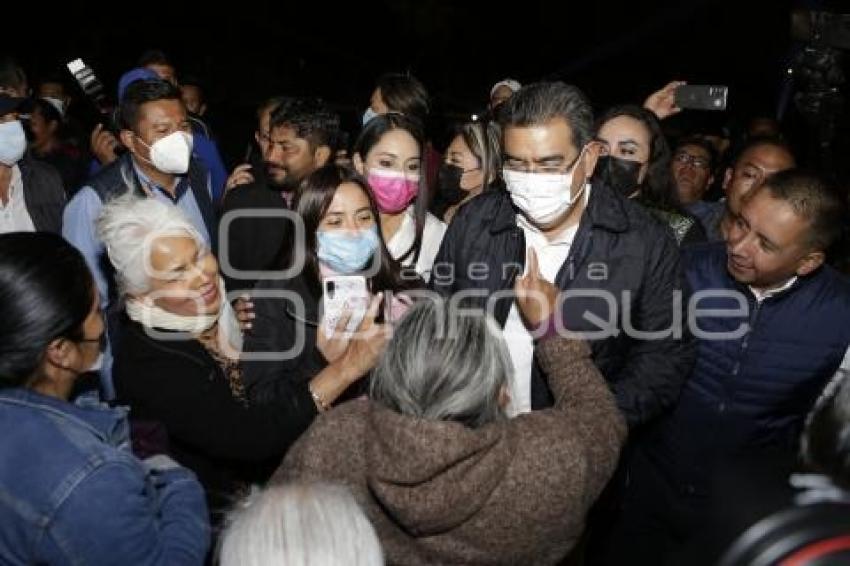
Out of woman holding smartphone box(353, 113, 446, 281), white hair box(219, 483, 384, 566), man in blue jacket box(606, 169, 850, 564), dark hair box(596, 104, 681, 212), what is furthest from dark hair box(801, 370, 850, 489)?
dark hair box(596, 104, 681, 212)

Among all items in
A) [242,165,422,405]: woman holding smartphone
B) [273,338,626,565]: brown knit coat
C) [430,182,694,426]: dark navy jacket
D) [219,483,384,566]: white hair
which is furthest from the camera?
[430,182,694,426]: dark navy jacket

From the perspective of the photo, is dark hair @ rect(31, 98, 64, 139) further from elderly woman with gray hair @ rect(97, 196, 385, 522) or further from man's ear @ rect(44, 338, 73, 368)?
man's ear @ rect(44, 338, 73, 368)

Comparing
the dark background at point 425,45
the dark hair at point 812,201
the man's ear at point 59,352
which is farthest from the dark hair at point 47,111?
the dark hair at point 812,201

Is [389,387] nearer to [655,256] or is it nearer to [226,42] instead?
[655,256]

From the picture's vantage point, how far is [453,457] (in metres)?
1.67

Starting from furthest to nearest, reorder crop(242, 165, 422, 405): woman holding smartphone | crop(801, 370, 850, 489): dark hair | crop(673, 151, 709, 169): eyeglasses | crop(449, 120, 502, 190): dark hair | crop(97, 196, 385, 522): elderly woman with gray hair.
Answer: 1. crop(673, 151, 709, 169): eyeglasses
2. crop(449, 120, 502, 190): dark hair
3. crop(242, 165, 422, 405): woman holding smartphone
4. crop(97, 196, 385, 522): elderly woman with gray hair
5. crop(801, 370, 850, 489): dark hair

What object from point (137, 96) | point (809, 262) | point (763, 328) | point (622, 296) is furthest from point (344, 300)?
point (137, 96)

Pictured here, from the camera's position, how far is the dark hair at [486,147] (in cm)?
430

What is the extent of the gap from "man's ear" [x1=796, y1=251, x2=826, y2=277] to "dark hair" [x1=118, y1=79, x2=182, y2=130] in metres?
3.13

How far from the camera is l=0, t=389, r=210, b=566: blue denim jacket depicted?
1.55 metres

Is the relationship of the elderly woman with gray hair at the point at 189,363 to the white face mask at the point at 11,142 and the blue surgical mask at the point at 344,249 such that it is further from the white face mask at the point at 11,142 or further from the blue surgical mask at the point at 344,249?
the white face mask at the point at 11,142

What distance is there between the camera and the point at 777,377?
2762 millimetres

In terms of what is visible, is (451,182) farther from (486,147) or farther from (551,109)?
(551,109)

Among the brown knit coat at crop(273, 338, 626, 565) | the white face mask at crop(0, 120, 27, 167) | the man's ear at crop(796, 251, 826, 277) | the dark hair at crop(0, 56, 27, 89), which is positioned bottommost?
the brown knit coat at crop(273, 338, 626, 565)
